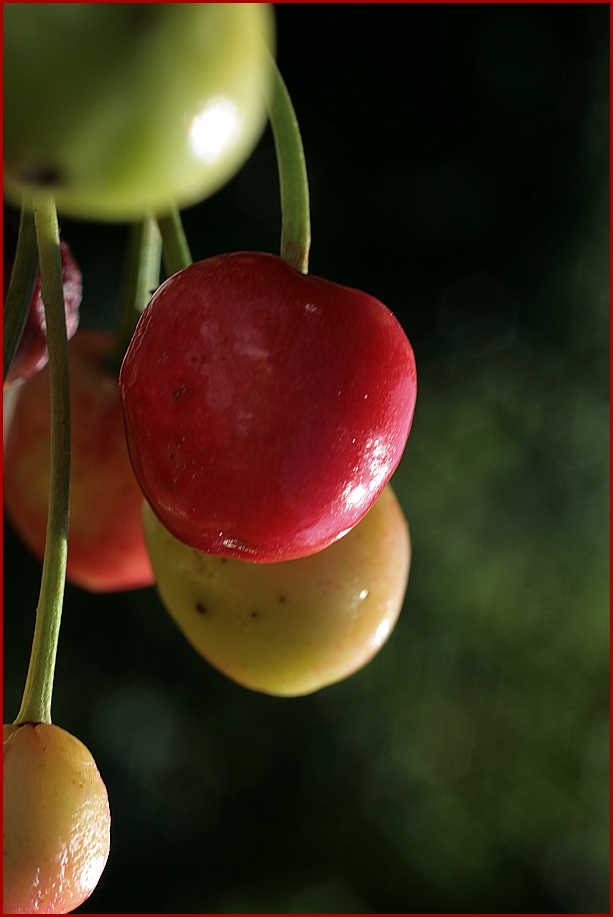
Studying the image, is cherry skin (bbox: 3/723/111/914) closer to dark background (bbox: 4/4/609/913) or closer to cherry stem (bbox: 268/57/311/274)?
cherry stem (bbox: 268/57/311/274)

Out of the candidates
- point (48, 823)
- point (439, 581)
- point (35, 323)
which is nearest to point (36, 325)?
point (35, 323)

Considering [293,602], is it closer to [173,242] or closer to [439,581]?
[173,242]

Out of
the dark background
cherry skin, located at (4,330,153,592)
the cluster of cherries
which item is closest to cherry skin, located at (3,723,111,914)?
the cluster of cherries

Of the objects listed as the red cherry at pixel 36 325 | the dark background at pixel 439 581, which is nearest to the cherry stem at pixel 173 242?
the red cherry at pixel 36 325

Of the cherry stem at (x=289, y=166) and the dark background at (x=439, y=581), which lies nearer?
the cherry stem at (x=289, y=166)

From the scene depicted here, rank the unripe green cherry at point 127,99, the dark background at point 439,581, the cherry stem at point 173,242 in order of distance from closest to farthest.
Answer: the unripe green cherry at point 127,99 → the cherry stem at point 173,242 → the dark background at point 439,581

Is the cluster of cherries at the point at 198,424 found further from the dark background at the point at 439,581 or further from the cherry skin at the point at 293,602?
the dark background at the point at 439,581

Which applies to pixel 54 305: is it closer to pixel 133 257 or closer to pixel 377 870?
pixel 133 257

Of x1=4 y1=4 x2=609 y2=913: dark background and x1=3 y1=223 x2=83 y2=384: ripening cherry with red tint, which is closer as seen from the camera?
x1=3 y1=223 x2=83 y2=384: ripening cherry with red tint
